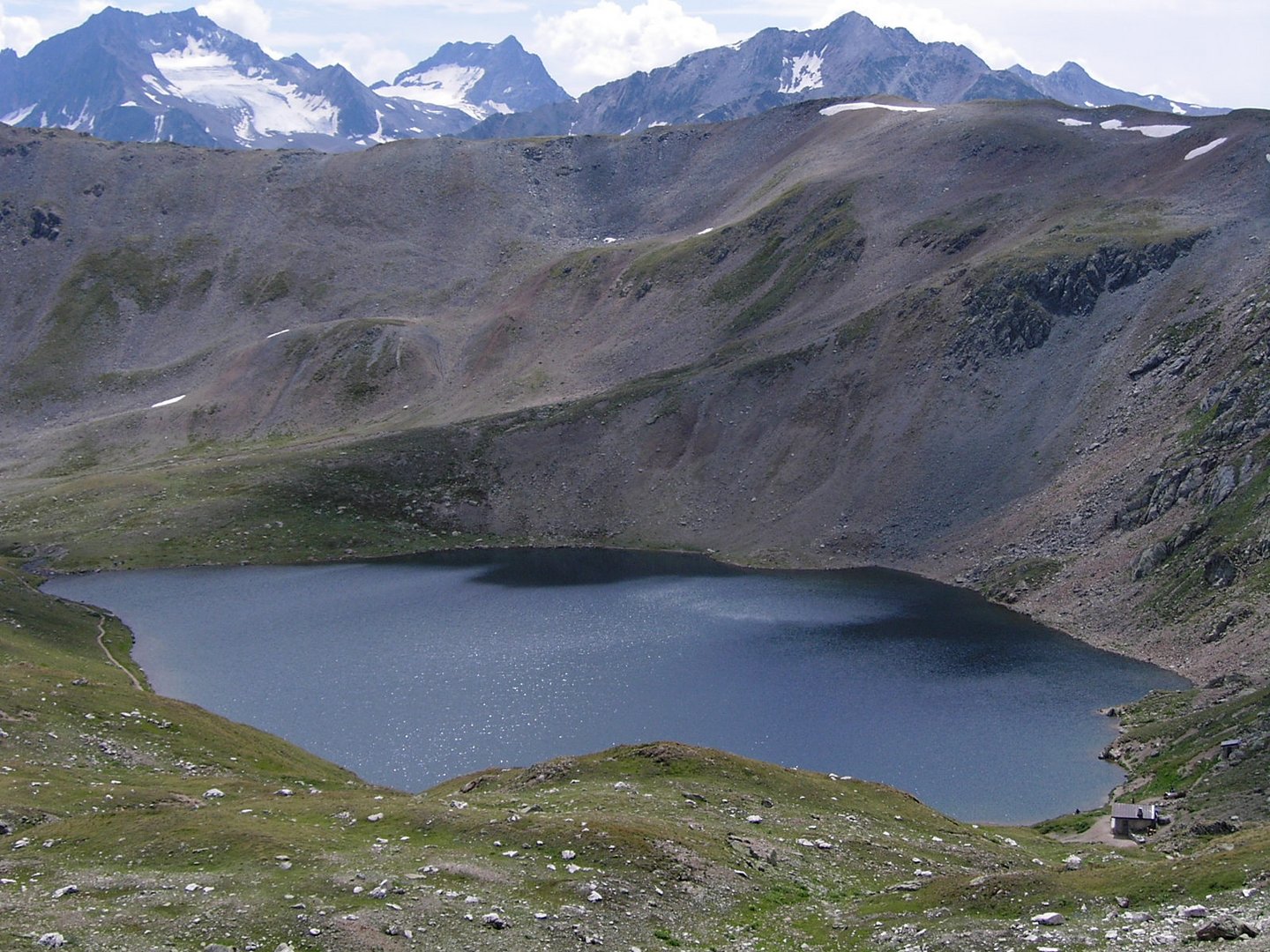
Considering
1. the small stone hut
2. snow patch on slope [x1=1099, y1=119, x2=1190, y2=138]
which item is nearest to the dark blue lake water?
the small stone hut

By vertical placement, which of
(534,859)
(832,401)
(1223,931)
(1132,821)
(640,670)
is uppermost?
(832,401)

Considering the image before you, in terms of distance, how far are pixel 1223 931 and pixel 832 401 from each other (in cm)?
11149

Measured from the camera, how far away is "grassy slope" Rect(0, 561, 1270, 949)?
30656 millimetres

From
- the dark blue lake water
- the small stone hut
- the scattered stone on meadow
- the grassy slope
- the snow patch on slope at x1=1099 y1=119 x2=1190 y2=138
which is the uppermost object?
the snow patch on slope at x1=1099 y1=119 x2=1190 y2=138

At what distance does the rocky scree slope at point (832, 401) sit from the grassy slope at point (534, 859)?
4346 cm

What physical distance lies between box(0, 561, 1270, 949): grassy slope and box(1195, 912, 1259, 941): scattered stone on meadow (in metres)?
2.71

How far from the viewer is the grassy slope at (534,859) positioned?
1207 inches

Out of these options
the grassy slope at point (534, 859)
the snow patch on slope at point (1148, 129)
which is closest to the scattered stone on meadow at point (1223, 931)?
the grassy slope at point (534, 859)

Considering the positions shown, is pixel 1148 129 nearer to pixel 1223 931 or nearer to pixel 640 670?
pixel 640 670

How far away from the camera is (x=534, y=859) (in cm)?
3603

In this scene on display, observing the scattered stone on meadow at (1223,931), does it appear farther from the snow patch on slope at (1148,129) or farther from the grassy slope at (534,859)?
the snow patch on slope at (1148,129)

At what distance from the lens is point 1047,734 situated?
7412cm

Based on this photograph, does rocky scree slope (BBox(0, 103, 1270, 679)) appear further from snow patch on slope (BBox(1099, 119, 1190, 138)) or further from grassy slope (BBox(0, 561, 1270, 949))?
grassy slope (BBox(0, 561, 1270, 949))

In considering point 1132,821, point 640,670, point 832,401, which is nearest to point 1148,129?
point 832,401
